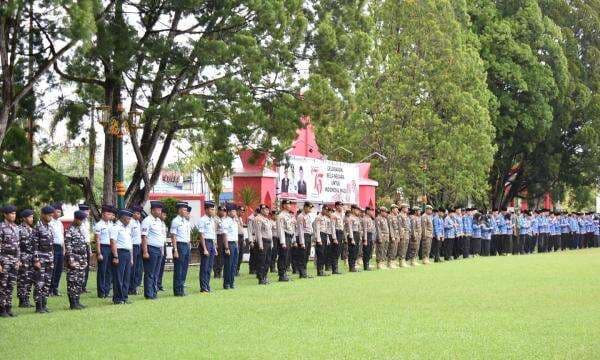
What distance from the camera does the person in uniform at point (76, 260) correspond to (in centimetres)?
1627

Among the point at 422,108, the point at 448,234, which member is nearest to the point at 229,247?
the point at 448,234

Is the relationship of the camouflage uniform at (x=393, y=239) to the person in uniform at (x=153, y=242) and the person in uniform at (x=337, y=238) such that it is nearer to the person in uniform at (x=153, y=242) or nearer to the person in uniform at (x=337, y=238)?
the person in uniform at (x=337, y=238)

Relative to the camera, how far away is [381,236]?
28.5m

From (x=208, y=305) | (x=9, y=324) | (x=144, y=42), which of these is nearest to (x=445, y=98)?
(x=144, y=42)

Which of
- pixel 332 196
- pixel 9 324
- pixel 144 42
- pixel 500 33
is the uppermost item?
pixel 500 33

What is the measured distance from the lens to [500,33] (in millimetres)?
50281

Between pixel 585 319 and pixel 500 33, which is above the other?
pixel 500 33

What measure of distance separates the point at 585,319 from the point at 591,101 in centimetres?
4337

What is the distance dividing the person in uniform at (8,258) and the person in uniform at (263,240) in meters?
7.27

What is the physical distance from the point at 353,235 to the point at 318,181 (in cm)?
862

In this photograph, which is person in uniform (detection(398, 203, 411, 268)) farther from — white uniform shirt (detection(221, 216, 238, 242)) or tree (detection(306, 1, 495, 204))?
tree (detection(306, 1, 495, 204))

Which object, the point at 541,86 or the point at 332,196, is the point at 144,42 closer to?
the point at 332,196

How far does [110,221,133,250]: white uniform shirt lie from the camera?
17562 millimetres

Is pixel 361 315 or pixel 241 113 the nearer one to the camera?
pixel 361 315
